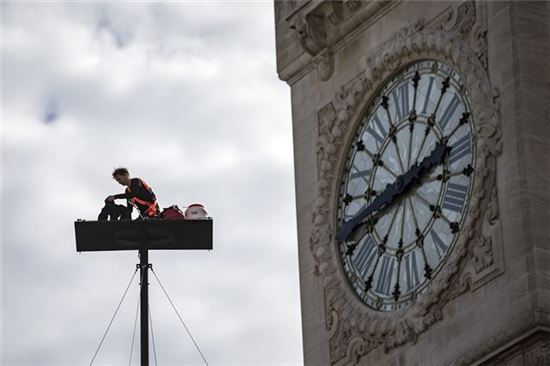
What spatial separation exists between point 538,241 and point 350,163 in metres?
4.23

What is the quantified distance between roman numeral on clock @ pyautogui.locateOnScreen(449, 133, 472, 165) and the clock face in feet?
0.04

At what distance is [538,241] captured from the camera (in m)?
29.8

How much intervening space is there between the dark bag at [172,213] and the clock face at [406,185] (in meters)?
4.62

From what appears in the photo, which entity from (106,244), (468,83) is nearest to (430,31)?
(468,83)

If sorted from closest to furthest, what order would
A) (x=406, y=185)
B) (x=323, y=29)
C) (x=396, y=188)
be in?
1. (x=406, y=185)
2. (x=396, y=188)
3. (x=323, y=29)

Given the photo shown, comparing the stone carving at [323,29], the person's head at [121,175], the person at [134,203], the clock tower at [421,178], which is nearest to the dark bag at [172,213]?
the person at [134,203]

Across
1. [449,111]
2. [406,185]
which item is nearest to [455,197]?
[406,185]

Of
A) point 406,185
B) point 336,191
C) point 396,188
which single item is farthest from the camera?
point 336,191

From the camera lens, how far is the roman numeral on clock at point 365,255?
1283 inches

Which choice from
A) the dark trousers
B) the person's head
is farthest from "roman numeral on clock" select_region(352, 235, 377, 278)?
the dark trousers

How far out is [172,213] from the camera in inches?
1080

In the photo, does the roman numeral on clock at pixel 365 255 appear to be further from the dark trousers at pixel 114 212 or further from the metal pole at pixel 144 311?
the metal pole at pixel 144 311

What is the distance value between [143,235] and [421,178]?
6176 mm

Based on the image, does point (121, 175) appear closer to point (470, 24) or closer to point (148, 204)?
point (148, 204)
